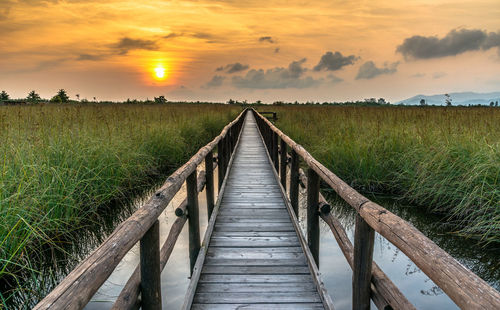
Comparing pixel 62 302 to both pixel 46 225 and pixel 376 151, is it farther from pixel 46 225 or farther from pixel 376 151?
pixel 376 151

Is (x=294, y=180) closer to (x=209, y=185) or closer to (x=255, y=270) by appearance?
(x=209, y=185)

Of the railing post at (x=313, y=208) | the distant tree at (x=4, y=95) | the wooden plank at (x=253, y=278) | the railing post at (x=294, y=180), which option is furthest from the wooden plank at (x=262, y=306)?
the distant tree at (x=4, y=95)

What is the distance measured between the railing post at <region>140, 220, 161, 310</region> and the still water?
163cm

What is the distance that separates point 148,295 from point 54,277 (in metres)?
2.23

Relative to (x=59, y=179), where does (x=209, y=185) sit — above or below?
below

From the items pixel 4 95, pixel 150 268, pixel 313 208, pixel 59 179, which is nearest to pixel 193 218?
pixel 313 208

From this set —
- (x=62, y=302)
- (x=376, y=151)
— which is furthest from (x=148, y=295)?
(x=376, y=151)

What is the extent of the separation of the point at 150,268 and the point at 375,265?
1.49m

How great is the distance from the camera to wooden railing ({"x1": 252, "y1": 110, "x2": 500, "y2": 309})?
1.02 m

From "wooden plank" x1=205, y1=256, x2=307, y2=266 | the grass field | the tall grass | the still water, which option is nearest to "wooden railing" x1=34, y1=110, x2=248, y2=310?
"wooden plank" x1=205, y1=256, x2=307, y2=266

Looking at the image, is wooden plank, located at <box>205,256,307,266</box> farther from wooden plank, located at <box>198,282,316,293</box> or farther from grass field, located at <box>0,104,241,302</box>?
grass field, located at <box>0,104,241,302</box>

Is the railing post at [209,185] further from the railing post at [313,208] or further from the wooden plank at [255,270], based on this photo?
the railing post at [313,208]

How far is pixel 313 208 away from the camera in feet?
11.2

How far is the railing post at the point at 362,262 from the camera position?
1971 mm
